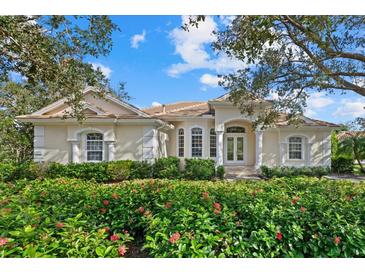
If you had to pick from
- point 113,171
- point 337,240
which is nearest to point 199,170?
point 113,171

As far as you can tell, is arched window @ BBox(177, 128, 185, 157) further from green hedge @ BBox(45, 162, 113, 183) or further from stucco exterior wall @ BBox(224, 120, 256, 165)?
green hedge @ BBox(45, 162, 113, 183)

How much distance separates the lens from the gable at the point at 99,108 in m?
13.7

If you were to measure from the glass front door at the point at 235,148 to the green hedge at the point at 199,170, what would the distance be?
15.6 ft

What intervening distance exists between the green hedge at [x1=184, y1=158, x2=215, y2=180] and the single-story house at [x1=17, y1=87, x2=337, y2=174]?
92.8 inches

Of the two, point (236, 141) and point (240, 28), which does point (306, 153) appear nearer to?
point (236, 141)

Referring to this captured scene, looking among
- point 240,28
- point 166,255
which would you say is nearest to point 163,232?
point 166,255

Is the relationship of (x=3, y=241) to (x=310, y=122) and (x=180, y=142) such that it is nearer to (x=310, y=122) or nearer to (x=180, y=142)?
(x=180, y=142)

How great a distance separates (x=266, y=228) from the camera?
3156 millimetres

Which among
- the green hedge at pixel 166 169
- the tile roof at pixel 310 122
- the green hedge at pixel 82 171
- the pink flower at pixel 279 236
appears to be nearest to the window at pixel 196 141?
the green hedge at pixel 166 169

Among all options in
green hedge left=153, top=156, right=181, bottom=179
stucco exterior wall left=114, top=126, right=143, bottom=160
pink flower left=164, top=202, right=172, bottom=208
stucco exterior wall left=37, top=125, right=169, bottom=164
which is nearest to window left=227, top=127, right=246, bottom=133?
green hedge left=153, top=156, right=181, bottom=179

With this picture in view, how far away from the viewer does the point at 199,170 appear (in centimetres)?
1248

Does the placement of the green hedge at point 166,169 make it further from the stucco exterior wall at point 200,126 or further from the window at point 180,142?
the window at point 180,142

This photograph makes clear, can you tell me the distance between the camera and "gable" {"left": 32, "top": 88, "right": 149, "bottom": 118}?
13.7 metres
